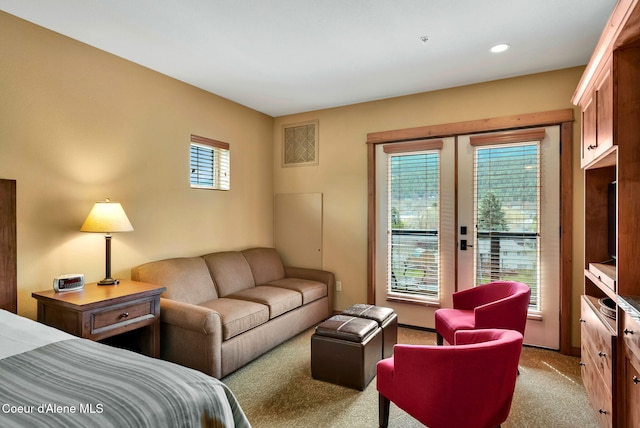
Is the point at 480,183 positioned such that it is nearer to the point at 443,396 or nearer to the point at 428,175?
the point at 428,175

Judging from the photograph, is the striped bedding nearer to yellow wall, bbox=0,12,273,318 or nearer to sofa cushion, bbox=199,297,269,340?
sofa cushion, bbox=199,297,269,340

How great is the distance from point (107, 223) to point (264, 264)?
196 centimetres

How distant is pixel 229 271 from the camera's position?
3.63 meters

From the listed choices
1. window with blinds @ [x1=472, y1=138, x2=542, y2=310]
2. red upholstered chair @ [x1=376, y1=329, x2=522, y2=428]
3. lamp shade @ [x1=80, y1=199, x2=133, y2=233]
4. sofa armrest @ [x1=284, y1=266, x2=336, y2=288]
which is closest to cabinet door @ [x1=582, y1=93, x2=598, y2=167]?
window with blinds @ [x1=472, y1=138, x2=542, y2=310]

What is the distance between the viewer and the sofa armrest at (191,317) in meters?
2.51

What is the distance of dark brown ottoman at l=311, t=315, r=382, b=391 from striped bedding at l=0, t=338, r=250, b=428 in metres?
1.31

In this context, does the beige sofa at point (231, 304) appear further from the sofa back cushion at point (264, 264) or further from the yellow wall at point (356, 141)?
the yellow wall at point (356, 141)

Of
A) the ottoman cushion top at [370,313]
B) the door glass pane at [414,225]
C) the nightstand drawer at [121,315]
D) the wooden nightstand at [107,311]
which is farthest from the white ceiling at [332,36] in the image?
the ottoman cushion top at [370,313]

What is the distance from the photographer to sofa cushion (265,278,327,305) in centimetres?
374

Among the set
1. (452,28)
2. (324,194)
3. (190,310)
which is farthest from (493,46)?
(190,310)

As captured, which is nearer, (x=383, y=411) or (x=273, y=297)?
(x=383, y=411)

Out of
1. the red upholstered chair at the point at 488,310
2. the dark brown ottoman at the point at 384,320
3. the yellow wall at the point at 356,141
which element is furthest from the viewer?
the yellow wall at the point at 356,141

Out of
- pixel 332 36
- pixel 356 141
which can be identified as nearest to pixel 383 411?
pixel 332 36

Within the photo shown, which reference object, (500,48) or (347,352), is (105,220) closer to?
(347,352)
